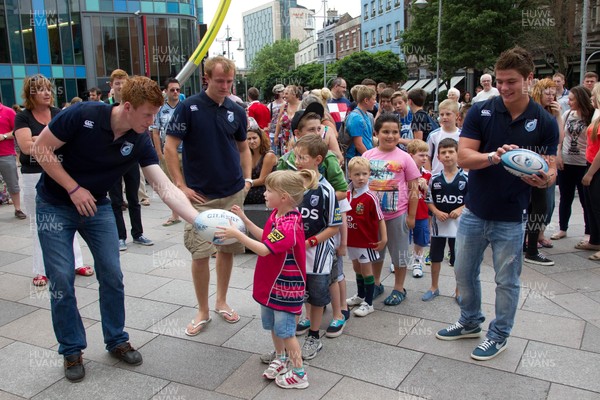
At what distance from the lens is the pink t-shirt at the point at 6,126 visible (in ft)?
26.1

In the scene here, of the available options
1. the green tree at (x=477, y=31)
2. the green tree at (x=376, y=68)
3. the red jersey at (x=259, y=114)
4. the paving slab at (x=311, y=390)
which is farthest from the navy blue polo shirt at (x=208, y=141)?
the green tree at (x=376, y=68)

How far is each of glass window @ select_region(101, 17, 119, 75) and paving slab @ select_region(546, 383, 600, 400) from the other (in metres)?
34.5

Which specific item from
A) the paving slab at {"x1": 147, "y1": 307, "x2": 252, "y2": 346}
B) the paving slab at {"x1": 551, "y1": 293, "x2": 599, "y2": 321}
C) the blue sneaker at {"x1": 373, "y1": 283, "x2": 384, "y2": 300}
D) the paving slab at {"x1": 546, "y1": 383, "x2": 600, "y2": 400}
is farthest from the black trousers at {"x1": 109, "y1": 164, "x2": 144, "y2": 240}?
the paving slab at {"x1": 546, "y1": 383, "x2": 600, "y2": 400}

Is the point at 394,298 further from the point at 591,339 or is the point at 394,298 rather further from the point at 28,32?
the point at 28,32

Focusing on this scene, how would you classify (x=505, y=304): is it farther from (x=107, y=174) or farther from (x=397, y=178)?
(x=107, y=174)

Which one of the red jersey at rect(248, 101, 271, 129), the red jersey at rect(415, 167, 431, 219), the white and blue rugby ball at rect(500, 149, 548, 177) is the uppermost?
the red jersey at rect(248, 101, 271, 129)

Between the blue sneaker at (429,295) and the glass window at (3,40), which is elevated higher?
the glass window at (3,40)

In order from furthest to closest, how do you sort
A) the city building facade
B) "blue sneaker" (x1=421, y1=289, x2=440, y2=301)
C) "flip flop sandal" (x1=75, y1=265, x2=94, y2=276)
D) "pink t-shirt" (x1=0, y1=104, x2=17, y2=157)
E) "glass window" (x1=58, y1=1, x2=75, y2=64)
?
"glass window" (x1=58, y1=1, x2=75, y2=64)
the city building facade
"pink t-shirt" (x1=0, y1=104, x2=17, y2=157)
"flip flop sandal" (x1=75, y1=265, x2=94, y2=276)
"blue sneaker" (x1=421, y1=289, x2=440, y2=301)

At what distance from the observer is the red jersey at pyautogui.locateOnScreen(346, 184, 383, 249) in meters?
4.36

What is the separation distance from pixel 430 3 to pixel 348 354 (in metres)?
30.8

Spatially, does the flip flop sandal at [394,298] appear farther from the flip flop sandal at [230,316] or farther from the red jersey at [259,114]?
the red jersey at [259,114]

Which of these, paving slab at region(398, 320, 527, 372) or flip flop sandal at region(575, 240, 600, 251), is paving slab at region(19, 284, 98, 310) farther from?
flip flop sandal at region(575, 240, 600, 251)

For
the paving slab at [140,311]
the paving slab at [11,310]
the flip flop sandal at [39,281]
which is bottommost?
the paving slab at [140,311]

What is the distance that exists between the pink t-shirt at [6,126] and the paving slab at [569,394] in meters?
8.08
